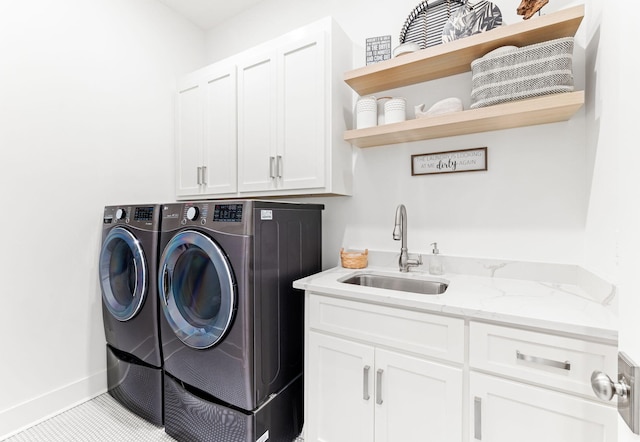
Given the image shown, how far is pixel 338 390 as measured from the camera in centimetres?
145

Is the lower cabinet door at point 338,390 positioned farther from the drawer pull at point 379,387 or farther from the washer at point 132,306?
the washer at point 132,306

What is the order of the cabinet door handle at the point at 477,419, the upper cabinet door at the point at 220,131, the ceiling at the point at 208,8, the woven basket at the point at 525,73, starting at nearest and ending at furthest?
the cabinet door handle at the point at 477,419
the woven basket at the point at 525,73
the upper cabinet door at the point at 220,131
the ceiling at the point at 208,8

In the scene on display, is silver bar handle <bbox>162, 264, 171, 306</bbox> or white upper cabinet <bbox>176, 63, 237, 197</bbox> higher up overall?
white upper cabinet <bbox>176, 63, 237, 197</bbox>

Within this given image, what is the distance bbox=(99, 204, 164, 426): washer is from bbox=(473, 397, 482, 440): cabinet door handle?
5.56 feet

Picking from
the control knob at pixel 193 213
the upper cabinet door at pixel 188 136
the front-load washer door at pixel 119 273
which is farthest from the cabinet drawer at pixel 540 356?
the upper cabinet door at pixel 188 136

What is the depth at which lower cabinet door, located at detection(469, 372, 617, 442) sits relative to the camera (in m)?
0.94

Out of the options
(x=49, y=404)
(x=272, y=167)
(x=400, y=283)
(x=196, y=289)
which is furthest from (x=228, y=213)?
(x=49, y=404)

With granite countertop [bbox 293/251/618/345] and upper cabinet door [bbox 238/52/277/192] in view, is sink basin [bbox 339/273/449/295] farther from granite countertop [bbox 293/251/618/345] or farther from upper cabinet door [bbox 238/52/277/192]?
upper cabinet door [bbox 238/52/277/192]

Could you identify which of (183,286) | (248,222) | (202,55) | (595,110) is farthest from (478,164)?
(202,55)

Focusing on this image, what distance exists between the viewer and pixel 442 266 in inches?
68.4

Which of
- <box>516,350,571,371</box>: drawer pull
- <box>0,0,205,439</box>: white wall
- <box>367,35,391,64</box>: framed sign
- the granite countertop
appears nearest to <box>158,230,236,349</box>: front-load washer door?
the granite countertop

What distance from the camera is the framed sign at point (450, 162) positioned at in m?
1.67

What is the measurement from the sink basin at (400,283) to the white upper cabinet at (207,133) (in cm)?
109

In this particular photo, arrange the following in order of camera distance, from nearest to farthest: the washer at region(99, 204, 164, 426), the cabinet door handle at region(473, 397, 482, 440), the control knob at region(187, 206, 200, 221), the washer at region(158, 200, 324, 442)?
1. the cabinet door handle at region(473, 397, 482, 440)
2. the washer at region(158, 200, 324, 442)
3. the control knob at region(187, 206, 200, 221)
4. the washer at region(99, 204, 164, 426)
